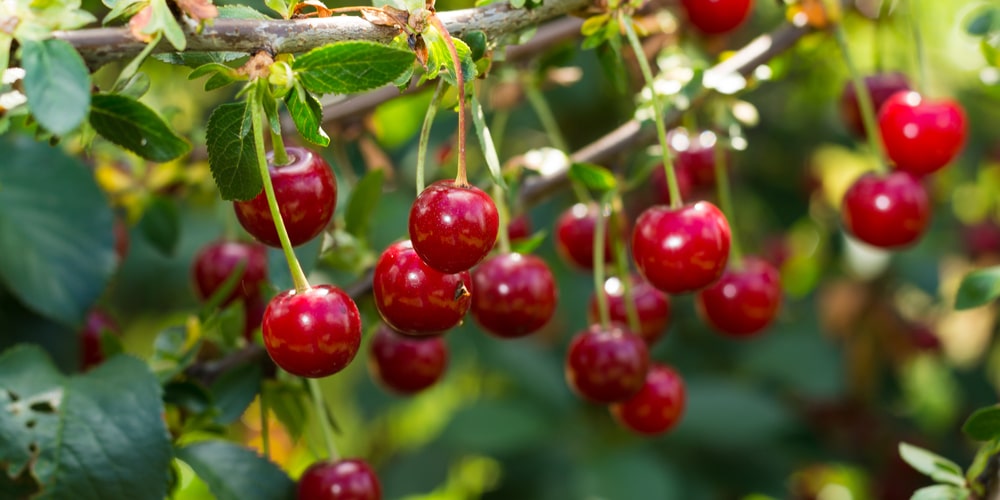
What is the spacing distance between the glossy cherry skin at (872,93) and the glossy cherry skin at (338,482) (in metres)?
0.84

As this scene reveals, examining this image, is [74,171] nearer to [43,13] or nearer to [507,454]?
[43,13]

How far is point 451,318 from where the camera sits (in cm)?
84

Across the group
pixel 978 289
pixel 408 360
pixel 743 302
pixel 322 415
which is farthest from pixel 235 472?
pixel 978 289

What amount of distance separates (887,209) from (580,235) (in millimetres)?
378

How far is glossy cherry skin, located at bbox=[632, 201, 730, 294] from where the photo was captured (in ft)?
3.14

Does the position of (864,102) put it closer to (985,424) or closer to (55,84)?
(985,424)

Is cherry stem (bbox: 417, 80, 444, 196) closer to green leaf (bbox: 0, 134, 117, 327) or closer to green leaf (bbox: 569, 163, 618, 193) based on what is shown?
green leaf (bbox: 569, 163, 618, 193)

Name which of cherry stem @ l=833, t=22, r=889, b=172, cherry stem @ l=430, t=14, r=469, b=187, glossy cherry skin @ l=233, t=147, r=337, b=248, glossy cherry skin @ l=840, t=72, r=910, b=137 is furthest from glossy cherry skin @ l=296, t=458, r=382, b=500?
glossy cherry skin @ l=840, t=72, r=910, b=137

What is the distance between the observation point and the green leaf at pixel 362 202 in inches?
43.0

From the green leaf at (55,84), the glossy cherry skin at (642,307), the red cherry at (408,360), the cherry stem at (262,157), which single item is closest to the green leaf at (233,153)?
the cherry stem at (262,157)

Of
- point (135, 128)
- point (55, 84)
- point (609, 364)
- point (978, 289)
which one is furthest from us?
point (609, 364)

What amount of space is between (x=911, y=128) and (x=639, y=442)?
2.74ft

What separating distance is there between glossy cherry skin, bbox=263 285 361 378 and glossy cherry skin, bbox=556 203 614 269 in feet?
1.59

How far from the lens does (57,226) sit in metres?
1.29
